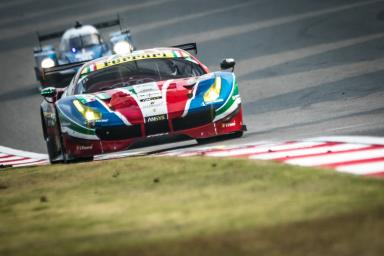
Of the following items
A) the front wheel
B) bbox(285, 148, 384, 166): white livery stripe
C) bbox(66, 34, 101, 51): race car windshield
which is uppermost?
bbox(66, 34, 101, 51): race car windshield

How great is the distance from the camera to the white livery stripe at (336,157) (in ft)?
25.9

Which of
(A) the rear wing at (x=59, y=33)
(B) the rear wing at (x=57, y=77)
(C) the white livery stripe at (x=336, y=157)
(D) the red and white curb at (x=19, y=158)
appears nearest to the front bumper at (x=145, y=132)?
(D) the red and white curb at (x=19, y=158)

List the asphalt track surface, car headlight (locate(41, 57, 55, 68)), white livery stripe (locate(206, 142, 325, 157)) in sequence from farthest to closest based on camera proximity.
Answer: car headlight (locate(41, 57, 55, 68))
the asphalt track surface
white livery stripe (locate(206, 142, 325, 157))

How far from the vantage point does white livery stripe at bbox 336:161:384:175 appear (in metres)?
7.20

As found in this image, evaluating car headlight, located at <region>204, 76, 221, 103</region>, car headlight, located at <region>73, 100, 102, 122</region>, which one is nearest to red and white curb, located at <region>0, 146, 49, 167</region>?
car headlight, located at <region>73, 100, 102, 122</region>

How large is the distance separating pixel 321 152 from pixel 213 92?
238 centimetres

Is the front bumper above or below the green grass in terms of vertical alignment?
above

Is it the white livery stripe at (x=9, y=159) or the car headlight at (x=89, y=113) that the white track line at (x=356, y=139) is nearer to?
the car headlight at (x=89, y=113)

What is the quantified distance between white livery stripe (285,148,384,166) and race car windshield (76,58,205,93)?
367 cm

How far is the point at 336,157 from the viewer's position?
319 inches

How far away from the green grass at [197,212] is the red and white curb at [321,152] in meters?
0.38

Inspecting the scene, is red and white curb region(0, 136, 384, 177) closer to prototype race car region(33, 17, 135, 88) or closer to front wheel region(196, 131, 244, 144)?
front wheel region(196, 131, 244, 144)

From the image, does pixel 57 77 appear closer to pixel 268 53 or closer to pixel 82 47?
pixel 268 53

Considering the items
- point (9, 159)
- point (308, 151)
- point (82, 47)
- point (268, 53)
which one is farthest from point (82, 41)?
point (308, 151)
